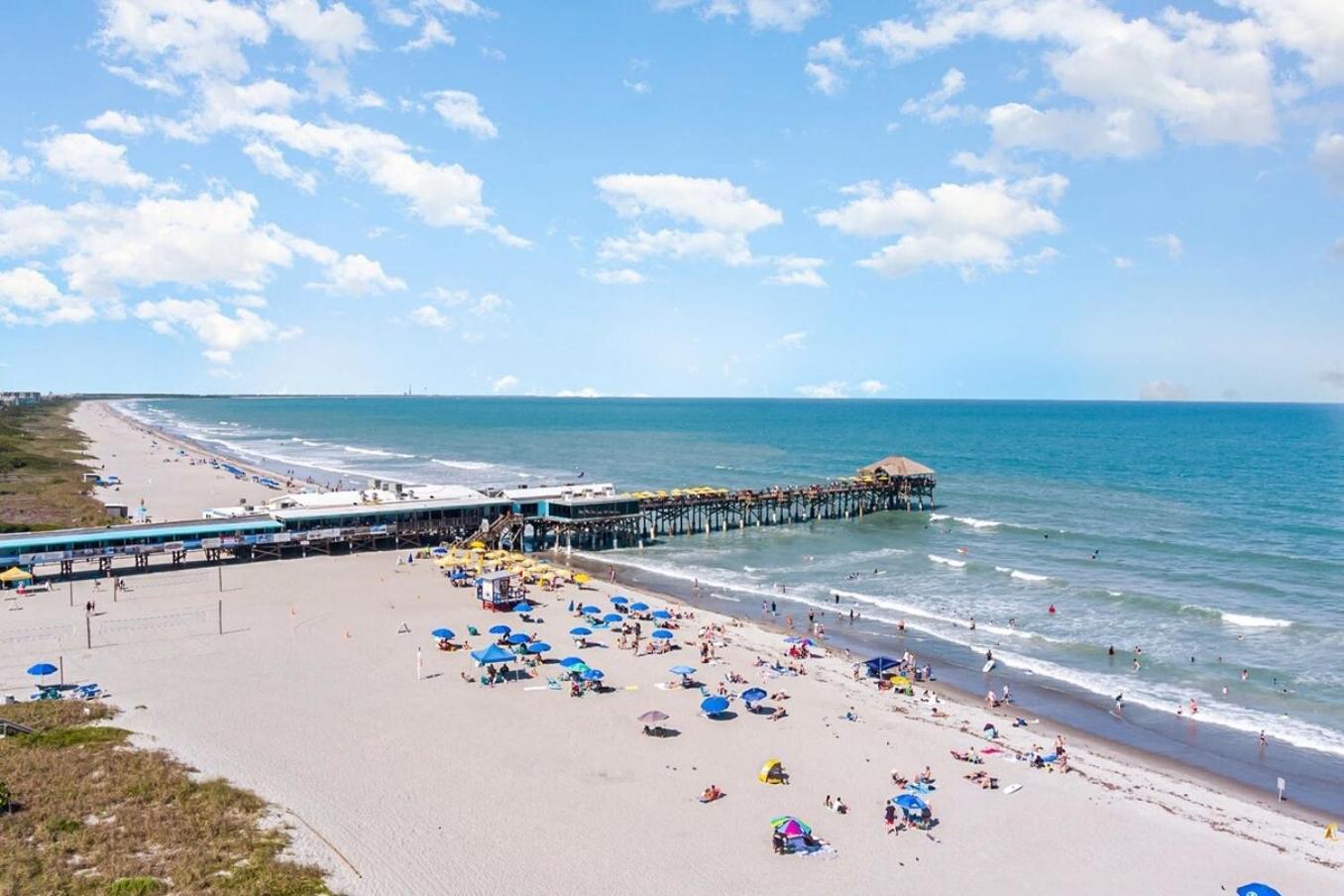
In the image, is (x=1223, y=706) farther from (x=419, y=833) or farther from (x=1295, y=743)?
(x=419, y=833)

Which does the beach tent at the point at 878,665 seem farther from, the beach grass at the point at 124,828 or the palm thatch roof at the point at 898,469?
the palm thatch roof at the point at 898,469

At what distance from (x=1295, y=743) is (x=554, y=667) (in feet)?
86.6

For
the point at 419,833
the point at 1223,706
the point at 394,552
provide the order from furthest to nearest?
the point at 394,552
the point at 1223,706
the point at 419,833

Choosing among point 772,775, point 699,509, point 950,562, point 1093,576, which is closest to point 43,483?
point 699,509

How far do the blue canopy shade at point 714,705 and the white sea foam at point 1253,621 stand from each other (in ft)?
94.1

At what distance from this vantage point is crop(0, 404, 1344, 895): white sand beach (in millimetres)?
20609

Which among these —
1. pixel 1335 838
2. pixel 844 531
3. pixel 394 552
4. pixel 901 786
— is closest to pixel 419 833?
pixel 901 786

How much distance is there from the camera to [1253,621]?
43219 millimetres

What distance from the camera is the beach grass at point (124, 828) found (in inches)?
706

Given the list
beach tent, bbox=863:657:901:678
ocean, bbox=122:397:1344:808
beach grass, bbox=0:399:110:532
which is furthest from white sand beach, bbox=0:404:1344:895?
beach grass, bbox=0:399:110:532

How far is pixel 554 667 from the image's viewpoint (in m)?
35.3

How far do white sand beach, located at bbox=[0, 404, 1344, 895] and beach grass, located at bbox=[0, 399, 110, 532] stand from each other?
27.4m

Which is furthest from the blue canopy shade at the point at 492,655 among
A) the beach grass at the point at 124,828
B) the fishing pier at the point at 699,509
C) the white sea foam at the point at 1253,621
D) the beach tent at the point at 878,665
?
the white sea foam at the point at 1253,621

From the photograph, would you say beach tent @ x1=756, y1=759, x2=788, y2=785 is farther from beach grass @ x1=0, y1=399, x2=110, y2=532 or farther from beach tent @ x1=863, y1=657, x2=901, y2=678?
beach grass @ x1=0, y1=399, x2=110, y2=532
